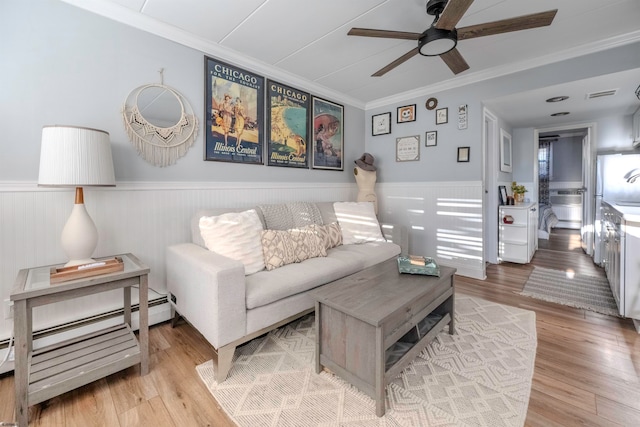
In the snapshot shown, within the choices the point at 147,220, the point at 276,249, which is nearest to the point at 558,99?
the point at 276,249

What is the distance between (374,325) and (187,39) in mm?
2519

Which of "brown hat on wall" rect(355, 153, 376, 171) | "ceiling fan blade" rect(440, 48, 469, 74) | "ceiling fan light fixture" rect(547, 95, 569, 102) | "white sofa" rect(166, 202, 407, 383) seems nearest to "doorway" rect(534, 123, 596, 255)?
"ceiling fan light fixture" rect(547, 95, 569, 102)

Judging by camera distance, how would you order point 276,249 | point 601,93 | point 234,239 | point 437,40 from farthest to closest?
point 601,93 → point 276,249 → point 234,239 → point 437,40

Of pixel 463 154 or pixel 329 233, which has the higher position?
pixel 463 154

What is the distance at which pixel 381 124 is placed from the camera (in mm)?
3898

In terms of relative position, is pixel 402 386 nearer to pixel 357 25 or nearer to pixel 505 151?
pixel 357 25

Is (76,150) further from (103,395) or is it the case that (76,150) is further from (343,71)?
(343,71)

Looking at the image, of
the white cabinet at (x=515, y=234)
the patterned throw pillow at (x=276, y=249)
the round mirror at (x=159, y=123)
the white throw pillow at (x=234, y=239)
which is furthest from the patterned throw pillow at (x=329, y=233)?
the white cabinet at (x=515, y=234)

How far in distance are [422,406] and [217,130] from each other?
→ 2453 mm

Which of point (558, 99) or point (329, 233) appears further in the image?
point (558, 99)

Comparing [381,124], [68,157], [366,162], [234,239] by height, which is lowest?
[234,239]

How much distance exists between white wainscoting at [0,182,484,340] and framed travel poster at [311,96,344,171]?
1.09 feet

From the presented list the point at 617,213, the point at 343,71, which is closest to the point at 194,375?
the point at 343,71

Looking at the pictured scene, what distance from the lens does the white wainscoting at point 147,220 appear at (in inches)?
63.4
